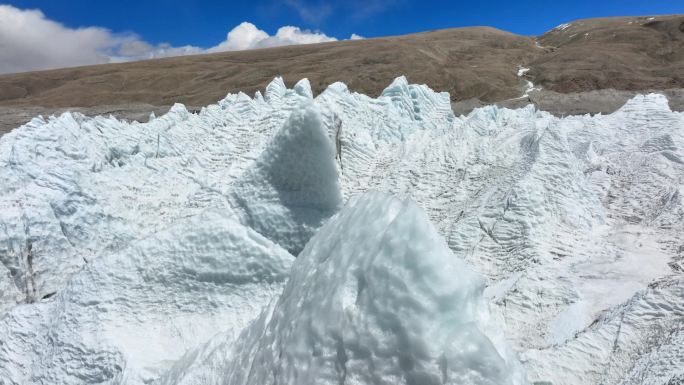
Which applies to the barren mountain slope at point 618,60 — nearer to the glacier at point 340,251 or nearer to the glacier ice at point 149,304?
the glacier at point 340,251

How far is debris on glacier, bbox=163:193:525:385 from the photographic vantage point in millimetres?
2961

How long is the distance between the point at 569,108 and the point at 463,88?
17985 mm

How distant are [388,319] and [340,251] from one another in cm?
83

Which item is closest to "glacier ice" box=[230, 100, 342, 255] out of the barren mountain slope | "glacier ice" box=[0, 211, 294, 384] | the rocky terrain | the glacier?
the glacier

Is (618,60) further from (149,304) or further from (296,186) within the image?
(149,304)

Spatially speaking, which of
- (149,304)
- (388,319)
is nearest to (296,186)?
(149,304)

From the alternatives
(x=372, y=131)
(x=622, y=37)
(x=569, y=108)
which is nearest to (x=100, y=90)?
(x=569, y=108)

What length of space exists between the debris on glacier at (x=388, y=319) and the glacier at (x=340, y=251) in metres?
0.01

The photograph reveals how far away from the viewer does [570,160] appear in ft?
30.1

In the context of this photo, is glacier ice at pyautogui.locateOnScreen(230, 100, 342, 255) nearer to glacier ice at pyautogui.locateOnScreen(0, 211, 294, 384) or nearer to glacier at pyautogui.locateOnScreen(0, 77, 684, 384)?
glacier at pyautogui.locateOnScreen(0, 77, 684, 384)

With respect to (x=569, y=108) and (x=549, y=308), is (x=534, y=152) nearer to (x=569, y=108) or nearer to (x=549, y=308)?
(x=549, y=308)

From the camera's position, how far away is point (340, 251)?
12.6 ft

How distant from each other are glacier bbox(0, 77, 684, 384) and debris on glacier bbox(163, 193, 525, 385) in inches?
0.6

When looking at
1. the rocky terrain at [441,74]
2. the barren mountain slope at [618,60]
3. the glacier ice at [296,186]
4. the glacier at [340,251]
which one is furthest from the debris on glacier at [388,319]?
the barren mountain slope at [618,60]
